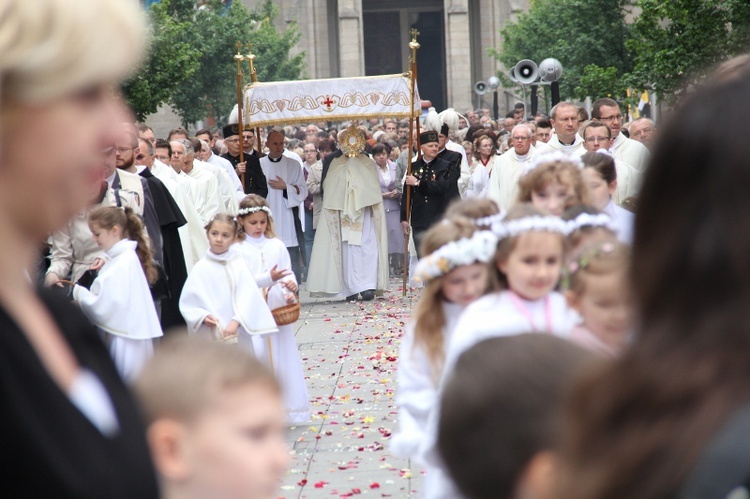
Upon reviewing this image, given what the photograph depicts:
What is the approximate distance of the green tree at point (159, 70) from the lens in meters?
23.3

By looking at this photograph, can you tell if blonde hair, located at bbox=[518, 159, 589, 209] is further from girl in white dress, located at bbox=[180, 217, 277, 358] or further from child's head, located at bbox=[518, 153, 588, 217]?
girl in white dress, located at bbox=[180, 217, 277, 358]

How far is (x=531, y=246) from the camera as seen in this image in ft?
15.3

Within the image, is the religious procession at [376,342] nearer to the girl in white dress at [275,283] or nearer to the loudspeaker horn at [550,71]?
the girl in white dress at [275,283]

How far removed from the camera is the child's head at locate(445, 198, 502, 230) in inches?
206

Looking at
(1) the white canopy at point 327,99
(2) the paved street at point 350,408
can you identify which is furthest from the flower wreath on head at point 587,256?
(1) the white canopy at point 327,99

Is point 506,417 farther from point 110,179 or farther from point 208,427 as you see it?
point 110,179

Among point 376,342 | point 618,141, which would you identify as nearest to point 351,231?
point 376,342

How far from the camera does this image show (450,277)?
4.96 m

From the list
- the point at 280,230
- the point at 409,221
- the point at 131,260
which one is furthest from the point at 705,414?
the point at 280,230

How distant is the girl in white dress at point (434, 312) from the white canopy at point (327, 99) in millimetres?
10730

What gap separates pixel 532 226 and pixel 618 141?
23.6 ft

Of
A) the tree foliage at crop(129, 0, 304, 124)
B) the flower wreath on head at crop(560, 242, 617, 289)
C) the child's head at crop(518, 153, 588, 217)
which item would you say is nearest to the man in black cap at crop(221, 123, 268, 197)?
the child's head at crop(518, 153, 588, 217)

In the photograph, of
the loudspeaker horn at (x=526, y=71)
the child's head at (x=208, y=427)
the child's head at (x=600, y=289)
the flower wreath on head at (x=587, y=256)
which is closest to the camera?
the child's head at (x=208, y=427)

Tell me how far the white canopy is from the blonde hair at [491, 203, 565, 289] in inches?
430
